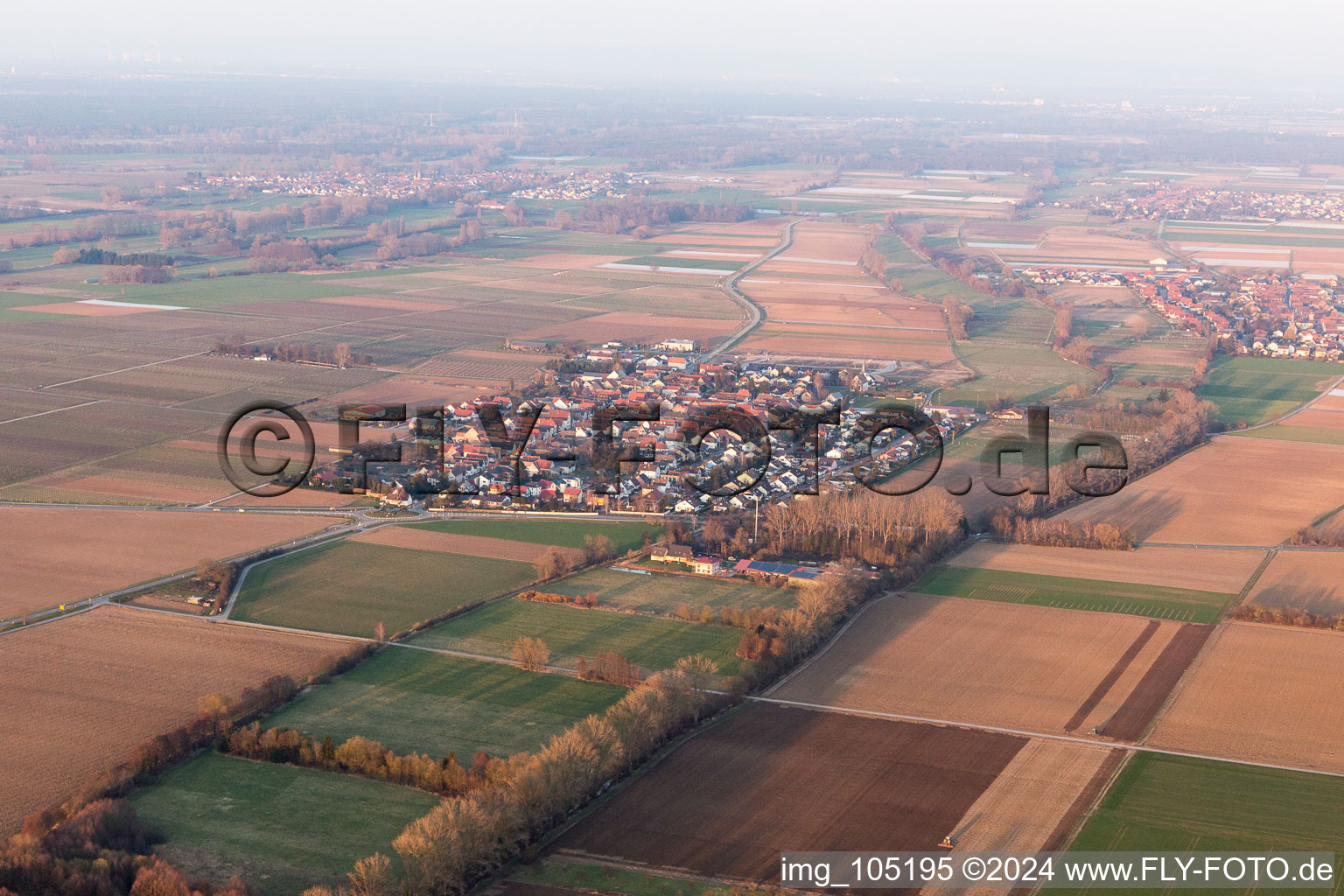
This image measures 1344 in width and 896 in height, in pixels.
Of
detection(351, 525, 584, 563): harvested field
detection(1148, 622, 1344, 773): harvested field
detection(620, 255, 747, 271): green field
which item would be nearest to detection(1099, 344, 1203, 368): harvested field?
detection(620, 255, 747, 271): green field

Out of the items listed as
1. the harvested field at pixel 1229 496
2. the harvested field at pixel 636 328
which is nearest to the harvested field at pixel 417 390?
the harvested field at pixel 636 328

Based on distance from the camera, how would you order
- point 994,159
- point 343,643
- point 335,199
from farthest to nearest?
point 994,159 → point 335,199 → point 343,643

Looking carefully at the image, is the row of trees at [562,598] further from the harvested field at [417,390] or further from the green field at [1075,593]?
the harvested field at [417,390]

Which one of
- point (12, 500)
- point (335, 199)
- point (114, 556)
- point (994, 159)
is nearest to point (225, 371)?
point (12, 500)

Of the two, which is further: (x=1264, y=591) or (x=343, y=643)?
(x=1264, y=591)

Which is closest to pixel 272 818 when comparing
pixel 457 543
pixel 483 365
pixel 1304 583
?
pixel 457 543

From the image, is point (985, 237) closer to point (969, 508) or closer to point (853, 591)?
point (969, 508)

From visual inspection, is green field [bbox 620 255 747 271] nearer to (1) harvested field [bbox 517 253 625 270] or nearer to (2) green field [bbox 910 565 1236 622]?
(1) harvested field [bbox 517 253 625 270]
